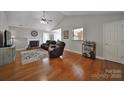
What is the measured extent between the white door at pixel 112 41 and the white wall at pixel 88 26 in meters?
0.09

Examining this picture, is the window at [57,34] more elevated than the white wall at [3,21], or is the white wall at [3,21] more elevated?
the white wall at [3,21]

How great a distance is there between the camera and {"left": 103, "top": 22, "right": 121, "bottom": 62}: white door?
5.42ft

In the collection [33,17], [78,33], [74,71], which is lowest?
[74,71]

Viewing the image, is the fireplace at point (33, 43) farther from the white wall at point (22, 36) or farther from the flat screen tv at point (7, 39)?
the flat screen tv at point (7, 39)

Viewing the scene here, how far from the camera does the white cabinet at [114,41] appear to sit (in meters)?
1.62

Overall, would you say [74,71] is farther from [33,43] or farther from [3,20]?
[3,20]

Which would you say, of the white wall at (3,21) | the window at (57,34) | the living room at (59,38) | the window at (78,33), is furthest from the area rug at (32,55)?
the window at (78,33)

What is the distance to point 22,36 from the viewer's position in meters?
1.71

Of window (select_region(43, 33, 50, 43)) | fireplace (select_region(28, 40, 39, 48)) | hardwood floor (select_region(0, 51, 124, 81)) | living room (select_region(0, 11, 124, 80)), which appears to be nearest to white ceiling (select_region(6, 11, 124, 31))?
living room (select_region(0, 11, 124, 80))

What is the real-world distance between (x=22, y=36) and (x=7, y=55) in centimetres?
42

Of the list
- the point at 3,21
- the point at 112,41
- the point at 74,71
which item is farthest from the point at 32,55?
the point at 112,41

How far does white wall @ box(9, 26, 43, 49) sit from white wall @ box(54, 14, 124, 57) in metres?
0.55
